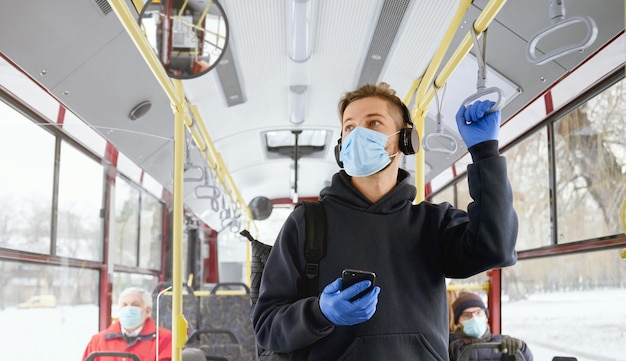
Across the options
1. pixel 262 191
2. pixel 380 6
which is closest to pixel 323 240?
pixel 380 6

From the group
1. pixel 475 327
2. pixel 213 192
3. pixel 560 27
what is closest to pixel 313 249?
pixel 560 27

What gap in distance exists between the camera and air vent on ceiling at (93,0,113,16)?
3.06 meters

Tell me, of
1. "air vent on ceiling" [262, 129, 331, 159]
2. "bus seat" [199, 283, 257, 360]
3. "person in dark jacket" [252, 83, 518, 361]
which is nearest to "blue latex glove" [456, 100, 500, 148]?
"person in dark jacket" [252, 83, 518, 361]

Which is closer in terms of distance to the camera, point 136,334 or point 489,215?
point 489,215

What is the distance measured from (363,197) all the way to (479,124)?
0.36m

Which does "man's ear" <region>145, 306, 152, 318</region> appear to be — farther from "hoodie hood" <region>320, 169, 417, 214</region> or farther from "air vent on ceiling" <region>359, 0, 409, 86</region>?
"air vent on ceiling" <region>359, 0, 409, 86</region>

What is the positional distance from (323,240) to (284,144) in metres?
6.26

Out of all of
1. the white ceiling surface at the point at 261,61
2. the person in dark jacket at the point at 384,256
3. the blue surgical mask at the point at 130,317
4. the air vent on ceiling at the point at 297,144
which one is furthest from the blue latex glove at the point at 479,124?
the air vent on ceiling at the point at 297,144

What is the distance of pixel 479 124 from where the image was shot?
5.26ft

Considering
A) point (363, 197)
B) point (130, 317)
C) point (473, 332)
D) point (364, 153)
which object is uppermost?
point (364, 153)

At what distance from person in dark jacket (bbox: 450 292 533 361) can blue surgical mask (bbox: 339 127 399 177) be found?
9.07ft

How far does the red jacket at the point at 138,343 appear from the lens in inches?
111

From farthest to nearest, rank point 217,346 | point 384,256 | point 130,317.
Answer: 1. point 217,346
2. point 130,317
3. point 384,256

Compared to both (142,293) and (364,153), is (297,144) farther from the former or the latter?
(364,153)
